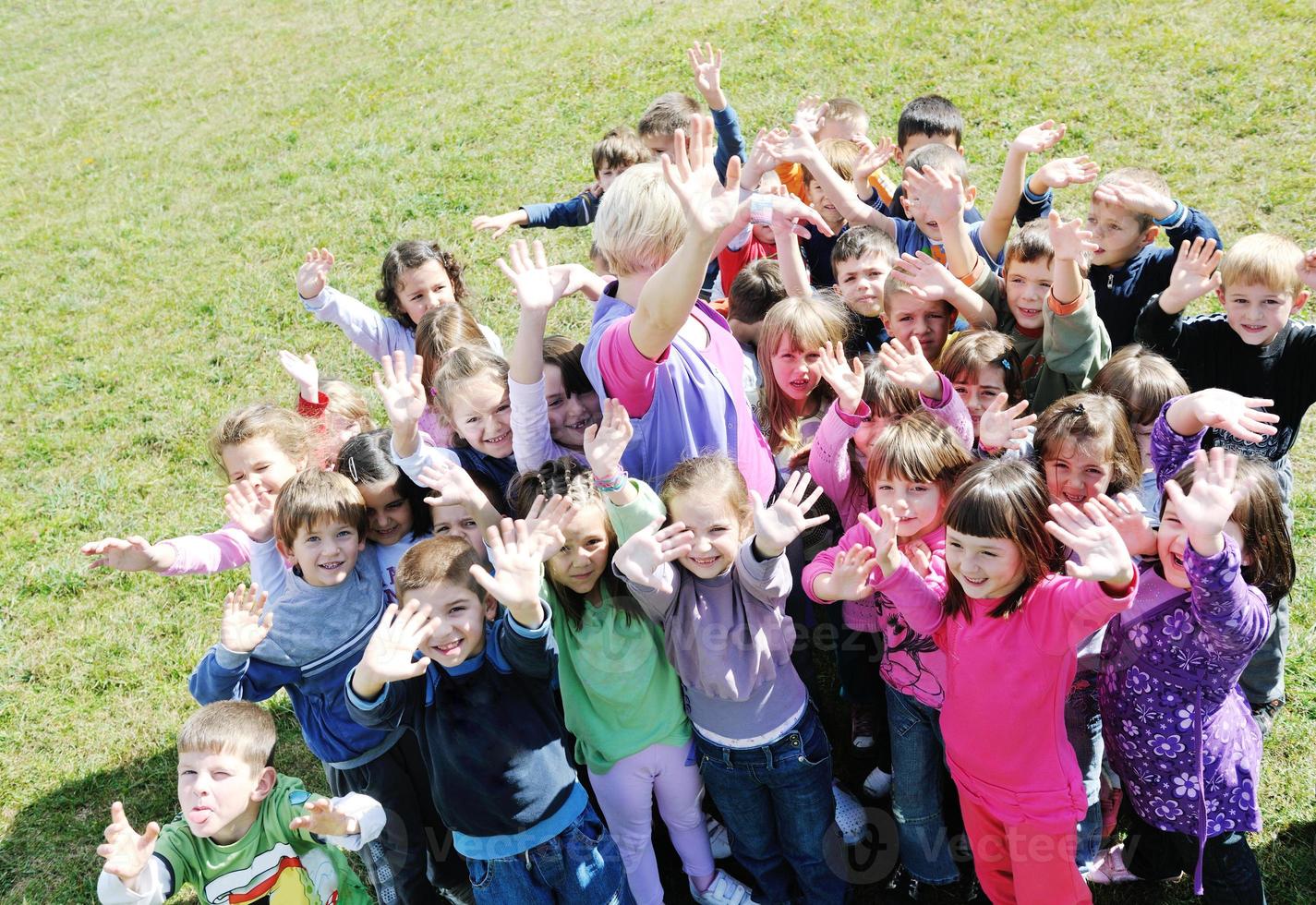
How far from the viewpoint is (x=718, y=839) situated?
392 cm

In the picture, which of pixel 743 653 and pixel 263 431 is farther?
pixel 263 431

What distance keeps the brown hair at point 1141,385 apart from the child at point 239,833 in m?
2.98

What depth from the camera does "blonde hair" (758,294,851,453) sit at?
4.01m

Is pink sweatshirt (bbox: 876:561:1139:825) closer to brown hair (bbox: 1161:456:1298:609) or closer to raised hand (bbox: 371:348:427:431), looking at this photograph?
brown hair (bbox: 1161:456:1298:609)

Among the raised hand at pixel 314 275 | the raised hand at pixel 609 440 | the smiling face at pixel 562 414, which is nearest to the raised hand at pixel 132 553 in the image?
the smiling face at pixel 562 414

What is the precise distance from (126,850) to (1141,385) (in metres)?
3.72

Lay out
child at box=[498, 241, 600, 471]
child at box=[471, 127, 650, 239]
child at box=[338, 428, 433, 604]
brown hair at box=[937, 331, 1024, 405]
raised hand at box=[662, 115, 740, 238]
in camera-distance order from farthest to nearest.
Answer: child at box=[471, 127, 650, 239] → brown hair at box=[937, 331, 1024, 405] → child at box=[338, 428, 433, 604] → child at box=[498, 241, 600, 471] → raised hand at box=[662, 115, 740, 238]

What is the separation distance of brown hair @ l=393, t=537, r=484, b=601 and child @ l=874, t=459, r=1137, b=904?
1291 mm

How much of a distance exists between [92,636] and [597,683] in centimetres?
356

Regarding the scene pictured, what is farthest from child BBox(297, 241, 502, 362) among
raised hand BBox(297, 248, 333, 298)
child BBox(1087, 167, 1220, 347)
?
child BBox(1087, 167, 1220, 347)

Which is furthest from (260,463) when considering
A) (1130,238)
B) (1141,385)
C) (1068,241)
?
(1130,238)

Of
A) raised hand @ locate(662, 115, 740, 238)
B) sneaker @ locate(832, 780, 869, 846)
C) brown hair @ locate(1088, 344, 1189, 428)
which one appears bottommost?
sneaker @ locate(832, 780, 869, 846)

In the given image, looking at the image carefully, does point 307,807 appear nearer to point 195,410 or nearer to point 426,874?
point 426,874

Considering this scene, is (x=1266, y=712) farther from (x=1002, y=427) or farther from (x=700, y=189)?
(x=700, y=189)
